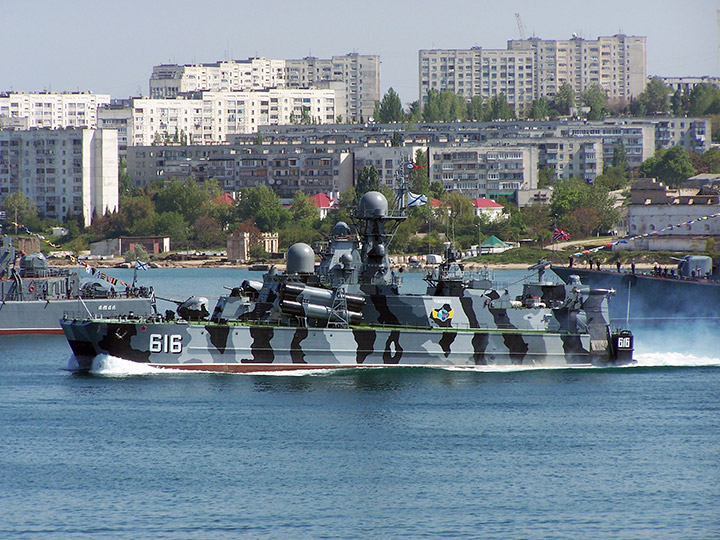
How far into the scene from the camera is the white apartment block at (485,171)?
139 m

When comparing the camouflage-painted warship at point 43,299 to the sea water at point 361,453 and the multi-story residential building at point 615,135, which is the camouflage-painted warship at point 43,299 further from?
the multi-story residential building at point 615,135

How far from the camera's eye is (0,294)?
2287 inches

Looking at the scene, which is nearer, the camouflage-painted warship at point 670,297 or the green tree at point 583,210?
the camouflage-painted warship at point 670,297

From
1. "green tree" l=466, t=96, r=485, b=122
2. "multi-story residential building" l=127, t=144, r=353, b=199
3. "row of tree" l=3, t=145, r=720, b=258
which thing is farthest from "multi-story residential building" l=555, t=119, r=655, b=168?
"multi-story residential building" l=127, t=144, r=353, b=199

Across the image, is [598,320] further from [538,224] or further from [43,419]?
[538,224]

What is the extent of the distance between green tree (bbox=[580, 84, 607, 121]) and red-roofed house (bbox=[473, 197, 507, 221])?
5674 centimetres

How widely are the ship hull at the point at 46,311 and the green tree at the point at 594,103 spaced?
5159 inches

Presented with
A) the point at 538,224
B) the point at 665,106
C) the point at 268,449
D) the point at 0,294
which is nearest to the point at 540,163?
the point at 538,224

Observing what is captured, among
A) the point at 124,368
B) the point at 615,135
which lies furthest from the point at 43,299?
the point at 615,135

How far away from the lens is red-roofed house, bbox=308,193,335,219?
441ft

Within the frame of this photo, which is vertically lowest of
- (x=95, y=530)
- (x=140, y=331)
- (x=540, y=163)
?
(x=95, y=530)

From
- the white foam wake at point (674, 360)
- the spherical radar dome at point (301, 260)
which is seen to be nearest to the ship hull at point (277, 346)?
the spherical radar dome at point (301, 260)

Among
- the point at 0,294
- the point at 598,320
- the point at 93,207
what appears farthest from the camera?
the point at 93,207

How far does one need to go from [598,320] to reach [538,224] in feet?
266
